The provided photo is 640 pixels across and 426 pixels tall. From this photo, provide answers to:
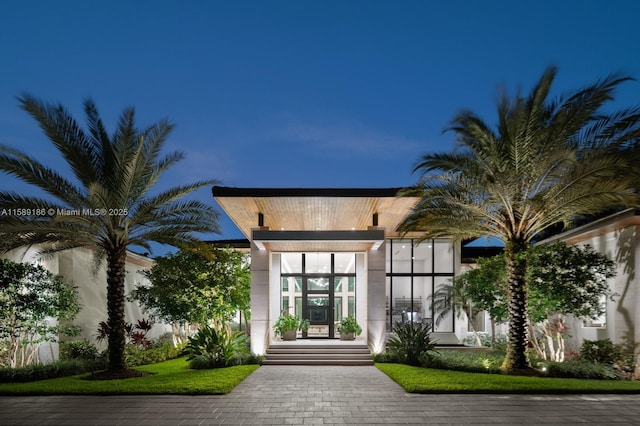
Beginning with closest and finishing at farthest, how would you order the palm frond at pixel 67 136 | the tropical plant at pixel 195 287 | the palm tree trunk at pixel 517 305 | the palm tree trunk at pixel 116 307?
1. the palm frond at pixel 67 136
2. the palm tree trunk at pixel 116 307
3. the palm tree trunk at pixel 517 305
4. the tropical plant at pixel 195 287

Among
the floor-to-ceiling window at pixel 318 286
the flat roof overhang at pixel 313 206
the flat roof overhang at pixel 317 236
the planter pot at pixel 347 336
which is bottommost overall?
the planter pot at pixel 347 336

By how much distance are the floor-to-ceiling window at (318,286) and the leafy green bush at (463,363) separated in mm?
6344

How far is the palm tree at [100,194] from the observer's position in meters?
11.4

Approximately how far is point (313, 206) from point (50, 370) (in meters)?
8.42

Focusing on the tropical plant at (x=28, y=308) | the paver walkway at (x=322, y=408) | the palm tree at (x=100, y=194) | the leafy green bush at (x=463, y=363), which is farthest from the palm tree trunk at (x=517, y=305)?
the tropical plant at (x=28, y=308)

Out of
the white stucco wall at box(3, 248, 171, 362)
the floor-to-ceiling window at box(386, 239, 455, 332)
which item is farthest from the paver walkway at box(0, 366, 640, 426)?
the floor-to-ceiling window at box(386, 239, 455, 332)

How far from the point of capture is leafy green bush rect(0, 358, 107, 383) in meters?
11.7

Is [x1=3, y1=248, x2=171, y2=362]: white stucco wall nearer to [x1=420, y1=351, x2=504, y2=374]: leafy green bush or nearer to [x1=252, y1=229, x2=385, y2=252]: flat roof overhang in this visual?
[x1=252, y1=229, x2=385, y2=252]: flat roof overhang

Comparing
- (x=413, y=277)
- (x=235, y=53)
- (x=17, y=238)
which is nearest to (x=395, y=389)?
(x=17, y=238)

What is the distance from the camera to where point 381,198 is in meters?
14.2

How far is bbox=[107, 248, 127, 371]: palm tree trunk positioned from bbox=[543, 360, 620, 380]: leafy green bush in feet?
36.4

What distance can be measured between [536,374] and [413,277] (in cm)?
1032

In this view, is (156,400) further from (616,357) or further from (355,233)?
(616,357)

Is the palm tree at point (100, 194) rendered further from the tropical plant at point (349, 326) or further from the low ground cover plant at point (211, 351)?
the tropical plant at point (349, 326)
